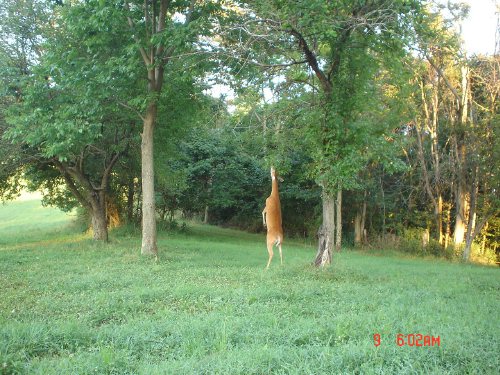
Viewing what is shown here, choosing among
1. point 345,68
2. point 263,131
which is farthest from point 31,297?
point 345,68

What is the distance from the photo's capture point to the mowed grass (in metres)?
4.45

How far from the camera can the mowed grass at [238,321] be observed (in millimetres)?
4449

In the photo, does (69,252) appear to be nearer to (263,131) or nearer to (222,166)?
(263,131)

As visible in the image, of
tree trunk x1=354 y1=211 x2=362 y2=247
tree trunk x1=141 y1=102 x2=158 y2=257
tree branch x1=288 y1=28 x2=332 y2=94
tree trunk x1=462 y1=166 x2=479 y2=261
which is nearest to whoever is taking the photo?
tree branch x1=288 y1=28 x2=332 y2=94

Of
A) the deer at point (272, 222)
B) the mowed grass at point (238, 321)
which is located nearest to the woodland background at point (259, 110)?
the deer at point (272, 222)

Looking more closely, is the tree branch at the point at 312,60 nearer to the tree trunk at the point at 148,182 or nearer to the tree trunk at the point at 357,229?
the tree trunk at the point at 148,182

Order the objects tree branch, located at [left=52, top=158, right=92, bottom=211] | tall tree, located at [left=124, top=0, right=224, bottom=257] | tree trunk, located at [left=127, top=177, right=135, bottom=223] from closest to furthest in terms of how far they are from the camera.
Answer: tall tree, located at [left=124, top=0, right=224, bottom=257]
tree branch, located at [left=52, top=158, right=92, bottom=211]
tree trunk, located at [left=127, top=177, right=135, bottom=223]

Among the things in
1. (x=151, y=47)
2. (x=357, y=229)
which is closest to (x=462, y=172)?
(x=357, y=229)
